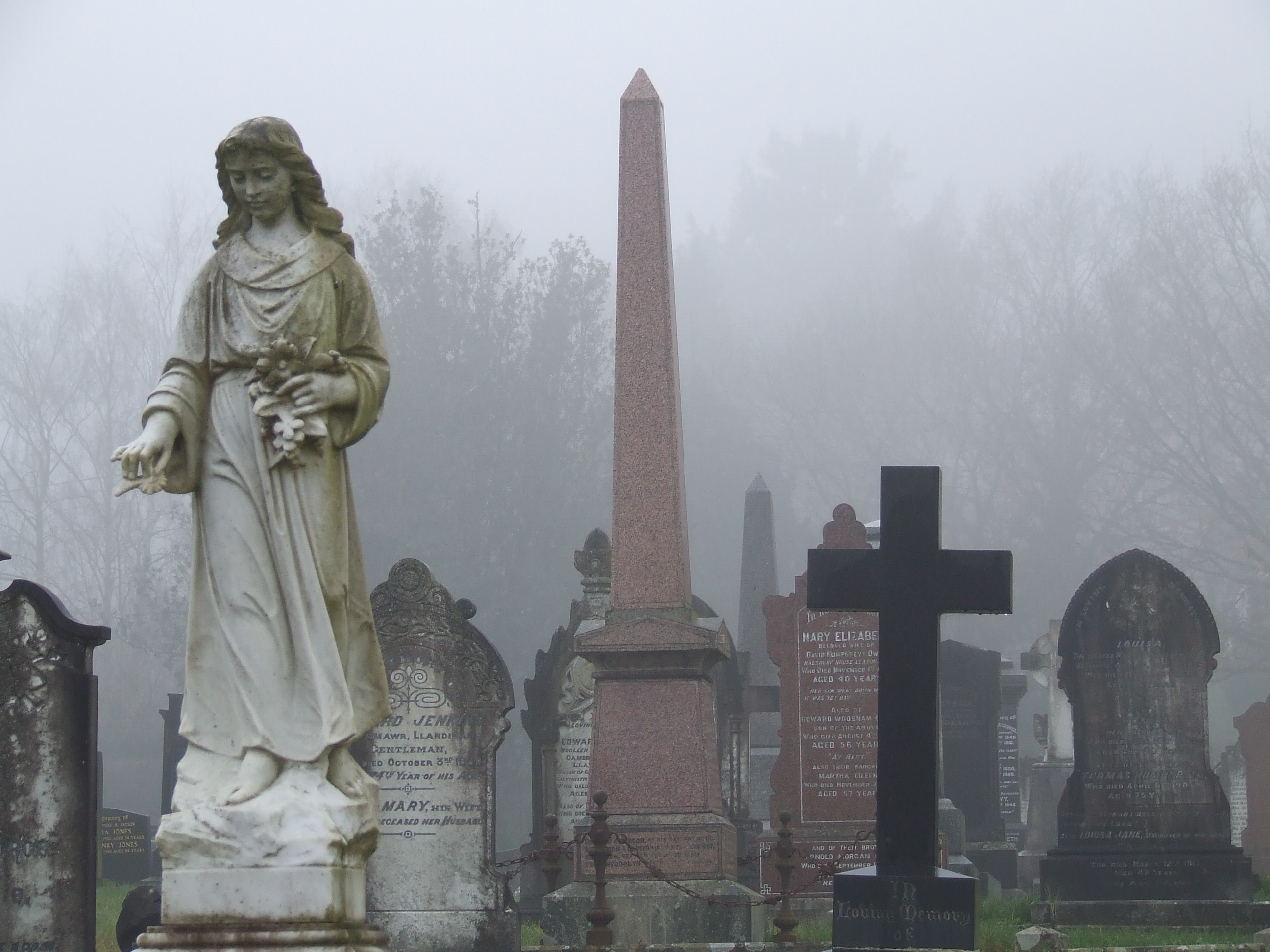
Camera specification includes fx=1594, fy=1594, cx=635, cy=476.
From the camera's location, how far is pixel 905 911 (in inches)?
251

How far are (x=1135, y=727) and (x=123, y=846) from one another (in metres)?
11.1

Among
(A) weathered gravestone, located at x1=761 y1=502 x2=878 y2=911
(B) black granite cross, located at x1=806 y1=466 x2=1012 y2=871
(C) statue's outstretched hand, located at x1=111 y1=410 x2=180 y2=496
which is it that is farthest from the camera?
(A) weathered gravestone, located at x1=761 y1=502 x2=878 y2=911

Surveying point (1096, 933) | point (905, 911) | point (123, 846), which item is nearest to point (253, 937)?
point (905, 911)

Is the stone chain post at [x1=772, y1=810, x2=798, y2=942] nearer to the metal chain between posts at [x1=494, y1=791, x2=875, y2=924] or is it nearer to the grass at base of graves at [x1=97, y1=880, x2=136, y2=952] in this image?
the metal chain between posts at [x1=494, y1=791, x2=875, y2=924]

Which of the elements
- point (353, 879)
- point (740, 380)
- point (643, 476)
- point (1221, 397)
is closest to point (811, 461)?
point (740, 380)

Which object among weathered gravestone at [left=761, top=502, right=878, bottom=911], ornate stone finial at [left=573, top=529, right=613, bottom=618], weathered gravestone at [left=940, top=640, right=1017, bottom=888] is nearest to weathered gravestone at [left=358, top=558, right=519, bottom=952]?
weathered gravestone at [left=761, top=502, right=878, bottom=911]

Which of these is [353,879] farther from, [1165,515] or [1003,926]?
[1165,515]

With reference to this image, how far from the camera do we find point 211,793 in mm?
4367

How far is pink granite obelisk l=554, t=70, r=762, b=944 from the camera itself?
389 inches

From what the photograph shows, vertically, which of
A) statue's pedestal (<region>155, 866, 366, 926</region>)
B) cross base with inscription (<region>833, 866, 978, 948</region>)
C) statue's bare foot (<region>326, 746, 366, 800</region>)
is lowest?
cross base with inscription (<region>833, 866, 978, 948</region>)

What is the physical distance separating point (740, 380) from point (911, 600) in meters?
39.1

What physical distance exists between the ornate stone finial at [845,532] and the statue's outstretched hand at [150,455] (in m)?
8.39

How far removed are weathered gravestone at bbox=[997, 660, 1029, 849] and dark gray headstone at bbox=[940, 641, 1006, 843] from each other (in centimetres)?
164

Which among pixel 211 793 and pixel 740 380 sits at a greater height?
pixel 740 380
